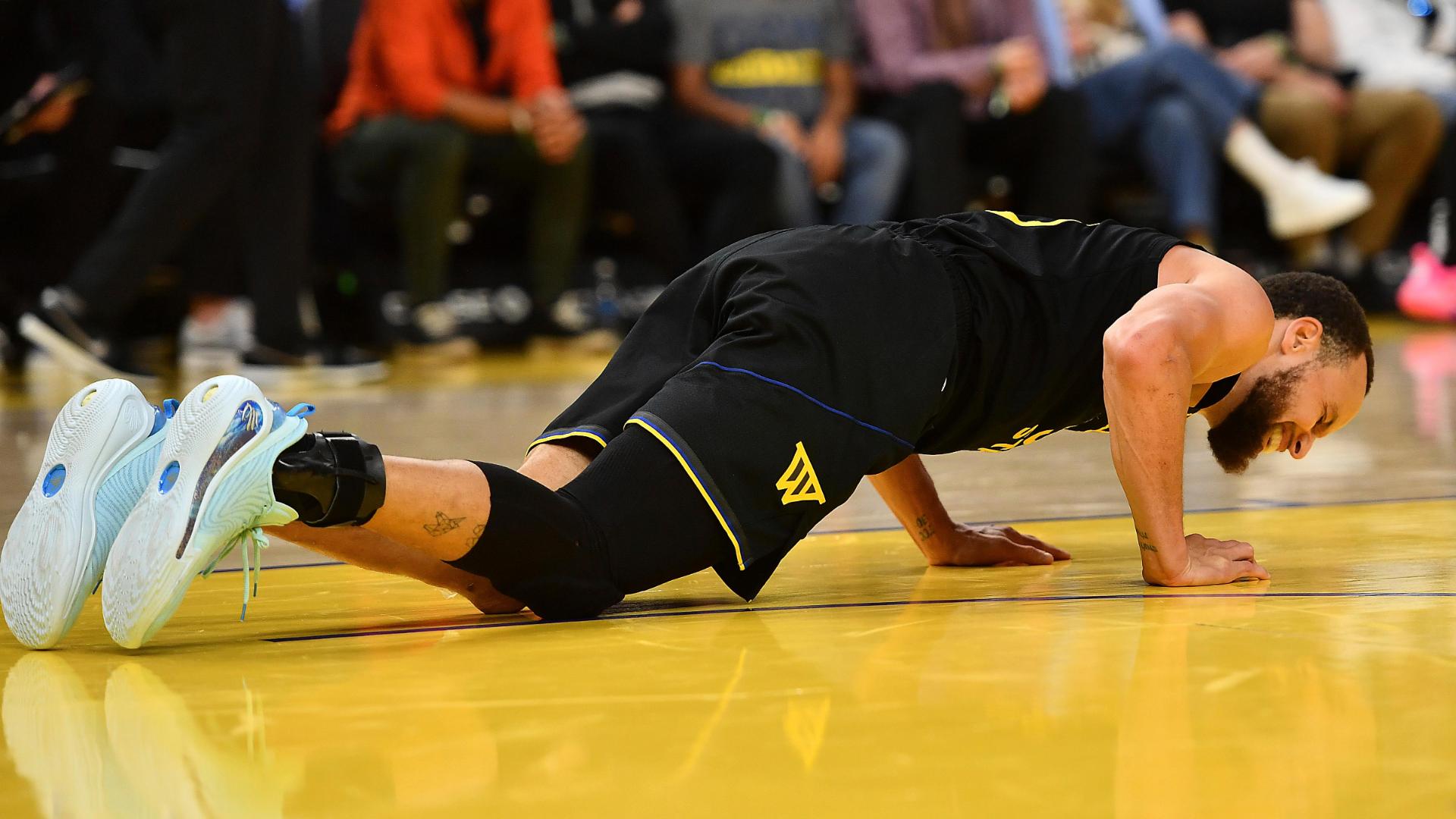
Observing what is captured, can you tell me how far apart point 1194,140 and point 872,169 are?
4.99ft

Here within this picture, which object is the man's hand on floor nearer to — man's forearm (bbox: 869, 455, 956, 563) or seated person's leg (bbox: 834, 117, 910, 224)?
man's forearm (bbox: 869, 455, 956, 563)

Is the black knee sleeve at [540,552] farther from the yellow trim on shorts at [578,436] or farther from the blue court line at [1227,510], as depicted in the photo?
the blue court line at [1227,510]

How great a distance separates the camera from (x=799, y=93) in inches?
298

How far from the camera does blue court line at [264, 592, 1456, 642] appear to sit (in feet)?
6.48

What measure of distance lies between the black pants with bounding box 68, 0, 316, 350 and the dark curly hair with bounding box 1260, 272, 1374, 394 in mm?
3924

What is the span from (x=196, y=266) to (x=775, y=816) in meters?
6.12

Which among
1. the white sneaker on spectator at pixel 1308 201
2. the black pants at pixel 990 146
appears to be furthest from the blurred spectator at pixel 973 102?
the white sneaker on spectator at pixel 1308 201

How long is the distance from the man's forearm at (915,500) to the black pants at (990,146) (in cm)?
494

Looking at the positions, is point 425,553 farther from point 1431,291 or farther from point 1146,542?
point 1431,291

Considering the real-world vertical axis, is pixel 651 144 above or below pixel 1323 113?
above

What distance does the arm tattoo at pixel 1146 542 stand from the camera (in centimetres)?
214

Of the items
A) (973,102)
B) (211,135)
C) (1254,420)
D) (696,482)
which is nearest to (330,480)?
(696,482)

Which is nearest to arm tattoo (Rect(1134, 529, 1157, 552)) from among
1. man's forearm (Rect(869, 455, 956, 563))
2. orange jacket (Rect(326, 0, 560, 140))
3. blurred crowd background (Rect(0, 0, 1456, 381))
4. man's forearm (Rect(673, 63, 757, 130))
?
man's forearm (Rect(869, 455, 956, 563))

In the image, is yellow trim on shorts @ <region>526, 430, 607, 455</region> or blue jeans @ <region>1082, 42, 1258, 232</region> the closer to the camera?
yellow trim on shorts @ <region>526, 430, 607, 455</region>
